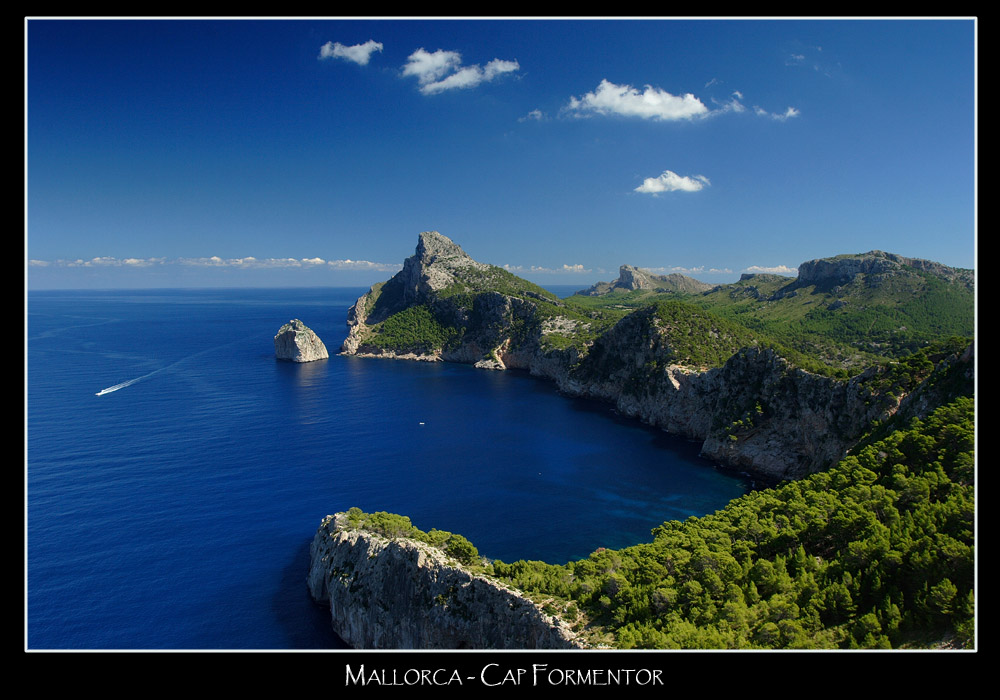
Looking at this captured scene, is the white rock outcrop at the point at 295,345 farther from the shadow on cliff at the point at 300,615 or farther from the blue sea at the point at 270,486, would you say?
the shadow on cliff at the point at 300,615

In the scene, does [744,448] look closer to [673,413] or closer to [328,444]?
[673,413]

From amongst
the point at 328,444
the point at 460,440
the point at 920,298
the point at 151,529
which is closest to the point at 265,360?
the point at 328,444

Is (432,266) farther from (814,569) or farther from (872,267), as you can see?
(814,569)

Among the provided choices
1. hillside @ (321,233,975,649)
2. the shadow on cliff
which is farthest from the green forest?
the shadow on cliff

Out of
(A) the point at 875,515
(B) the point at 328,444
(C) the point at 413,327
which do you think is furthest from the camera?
(C) the point at 413,327

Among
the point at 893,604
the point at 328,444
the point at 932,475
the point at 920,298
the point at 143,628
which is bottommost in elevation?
the point at 143,628

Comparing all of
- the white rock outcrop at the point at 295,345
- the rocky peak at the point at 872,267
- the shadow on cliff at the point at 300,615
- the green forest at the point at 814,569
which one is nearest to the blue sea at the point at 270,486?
the shadow on cliff at the point at 300,615

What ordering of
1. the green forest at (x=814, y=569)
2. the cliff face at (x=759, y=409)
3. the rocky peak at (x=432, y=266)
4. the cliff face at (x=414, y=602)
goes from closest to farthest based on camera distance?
the green forest at (x=814, y=569)
the cliff face at (x=414, y=602)
the cliff face at (x=759, y=409)
the rocky peak at (x=432, y=266)
